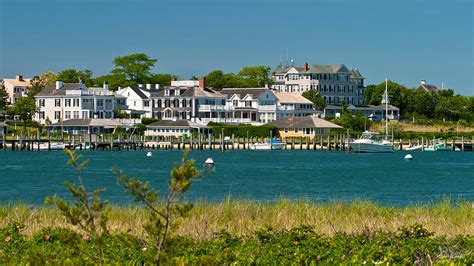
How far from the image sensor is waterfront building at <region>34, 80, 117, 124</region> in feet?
404

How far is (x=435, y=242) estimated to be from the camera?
1744 cm

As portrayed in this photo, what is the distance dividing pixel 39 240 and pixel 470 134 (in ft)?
374

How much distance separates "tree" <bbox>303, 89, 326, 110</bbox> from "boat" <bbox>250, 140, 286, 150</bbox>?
29657 mm

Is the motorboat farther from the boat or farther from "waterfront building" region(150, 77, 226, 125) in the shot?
"waterfront building" region(150, 77, 226, 125)

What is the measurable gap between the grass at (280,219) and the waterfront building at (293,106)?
364 ft

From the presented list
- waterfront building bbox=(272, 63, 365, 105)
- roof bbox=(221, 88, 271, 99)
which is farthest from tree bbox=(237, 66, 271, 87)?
roof bbox=(221, 88, 271, 99)

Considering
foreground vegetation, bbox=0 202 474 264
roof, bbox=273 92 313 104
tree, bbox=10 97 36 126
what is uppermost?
roof, bbox=273 92 313 104

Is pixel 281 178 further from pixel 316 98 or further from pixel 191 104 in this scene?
pixel 316 98

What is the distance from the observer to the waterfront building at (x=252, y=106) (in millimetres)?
130875

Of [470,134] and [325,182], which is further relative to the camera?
[470,134]

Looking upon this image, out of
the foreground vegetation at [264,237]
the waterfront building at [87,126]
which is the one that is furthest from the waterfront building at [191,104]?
the foreground vegetation at [264,237]

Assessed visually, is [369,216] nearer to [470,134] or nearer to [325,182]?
[325,182]

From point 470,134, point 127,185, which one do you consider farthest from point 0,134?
point 127,185

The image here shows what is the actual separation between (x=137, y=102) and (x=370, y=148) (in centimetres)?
4236
